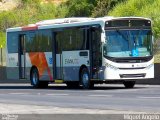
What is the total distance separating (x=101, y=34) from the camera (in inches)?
1236

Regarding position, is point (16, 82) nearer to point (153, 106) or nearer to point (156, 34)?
point (156, 34)

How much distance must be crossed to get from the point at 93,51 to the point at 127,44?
5.45ft

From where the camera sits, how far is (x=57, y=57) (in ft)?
115

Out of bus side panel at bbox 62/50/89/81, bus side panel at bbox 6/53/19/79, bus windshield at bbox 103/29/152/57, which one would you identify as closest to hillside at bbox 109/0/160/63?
bus side panel at bbox 6/53/19/79

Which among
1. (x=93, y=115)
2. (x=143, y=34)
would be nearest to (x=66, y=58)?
(x=143, y=34)

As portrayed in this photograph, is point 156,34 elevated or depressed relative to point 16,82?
elevated

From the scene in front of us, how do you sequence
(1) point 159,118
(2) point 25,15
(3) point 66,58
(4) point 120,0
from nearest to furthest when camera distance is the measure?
1. (1) point 159,118
2. (3) point 66,58
3. (4) point 120,0
4. (2) point 25,15

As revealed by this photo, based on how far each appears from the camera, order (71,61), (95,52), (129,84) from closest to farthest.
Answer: (95,52)
(129,84)
(71,61)

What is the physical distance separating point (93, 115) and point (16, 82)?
32653 millimetres

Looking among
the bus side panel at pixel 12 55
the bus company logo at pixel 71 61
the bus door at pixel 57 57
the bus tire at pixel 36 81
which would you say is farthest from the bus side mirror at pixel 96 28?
the bus side panel at pixel 12 55

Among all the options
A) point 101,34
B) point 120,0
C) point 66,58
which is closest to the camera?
point 101,34

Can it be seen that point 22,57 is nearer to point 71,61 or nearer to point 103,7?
point 71,61

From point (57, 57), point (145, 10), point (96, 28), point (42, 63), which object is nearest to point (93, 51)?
point (96, 28)

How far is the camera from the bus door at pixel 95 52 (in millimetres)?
31844
